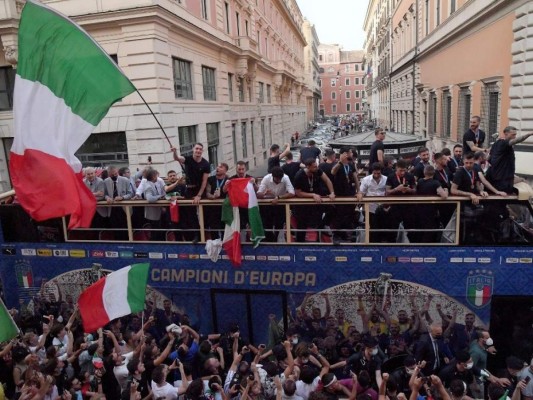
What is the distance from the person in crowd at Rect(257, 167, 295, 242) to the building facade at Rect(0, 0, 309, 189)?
9.26 metres

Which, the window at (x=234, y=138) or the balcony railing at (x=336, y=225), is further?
the window at (x=234, y=138)

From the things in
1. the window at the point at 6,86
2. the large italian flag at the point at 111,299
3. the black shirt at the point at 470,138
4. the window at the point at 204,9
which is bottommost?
the large italian flag at the point at 111,299

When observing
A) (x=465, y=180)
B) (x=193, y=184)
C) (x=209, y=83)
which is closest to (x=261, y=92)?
(x=209, y=83)

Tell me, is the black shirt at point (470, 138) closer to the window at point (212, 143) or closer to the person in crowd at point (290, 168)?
the person in crowd at point (290, 168)

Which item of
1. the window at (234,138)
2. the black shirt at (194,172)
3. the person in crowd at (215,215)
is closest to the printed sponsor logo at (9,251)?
the black shirt at (194,172)

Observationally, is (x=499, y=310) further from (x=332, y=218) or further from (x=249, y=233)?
(x=249, y=233)

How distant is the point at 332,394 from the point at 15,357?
13.5 ft

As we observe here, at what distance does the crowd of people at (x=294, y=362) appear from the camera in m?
4.95

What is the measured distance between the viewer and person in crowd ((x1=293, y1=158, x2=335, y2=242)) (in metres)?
6.71

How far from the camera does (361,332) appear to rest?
6.69 meters

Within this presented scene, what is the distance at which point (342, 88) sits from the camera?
356 feet

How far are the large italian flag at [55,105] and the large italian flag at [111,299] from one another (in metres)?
1.06

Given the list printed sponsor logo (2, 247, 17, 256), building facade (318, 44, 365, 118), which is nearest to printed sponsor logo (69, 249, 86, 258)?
printed sponsor logo (2, 247, 17, 256)

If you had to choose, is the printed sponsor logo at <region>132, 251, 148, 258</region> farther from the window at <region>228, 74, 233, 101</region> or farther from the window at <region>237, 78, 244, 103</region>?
the window at <region>237, 78, 244, 103</region>
